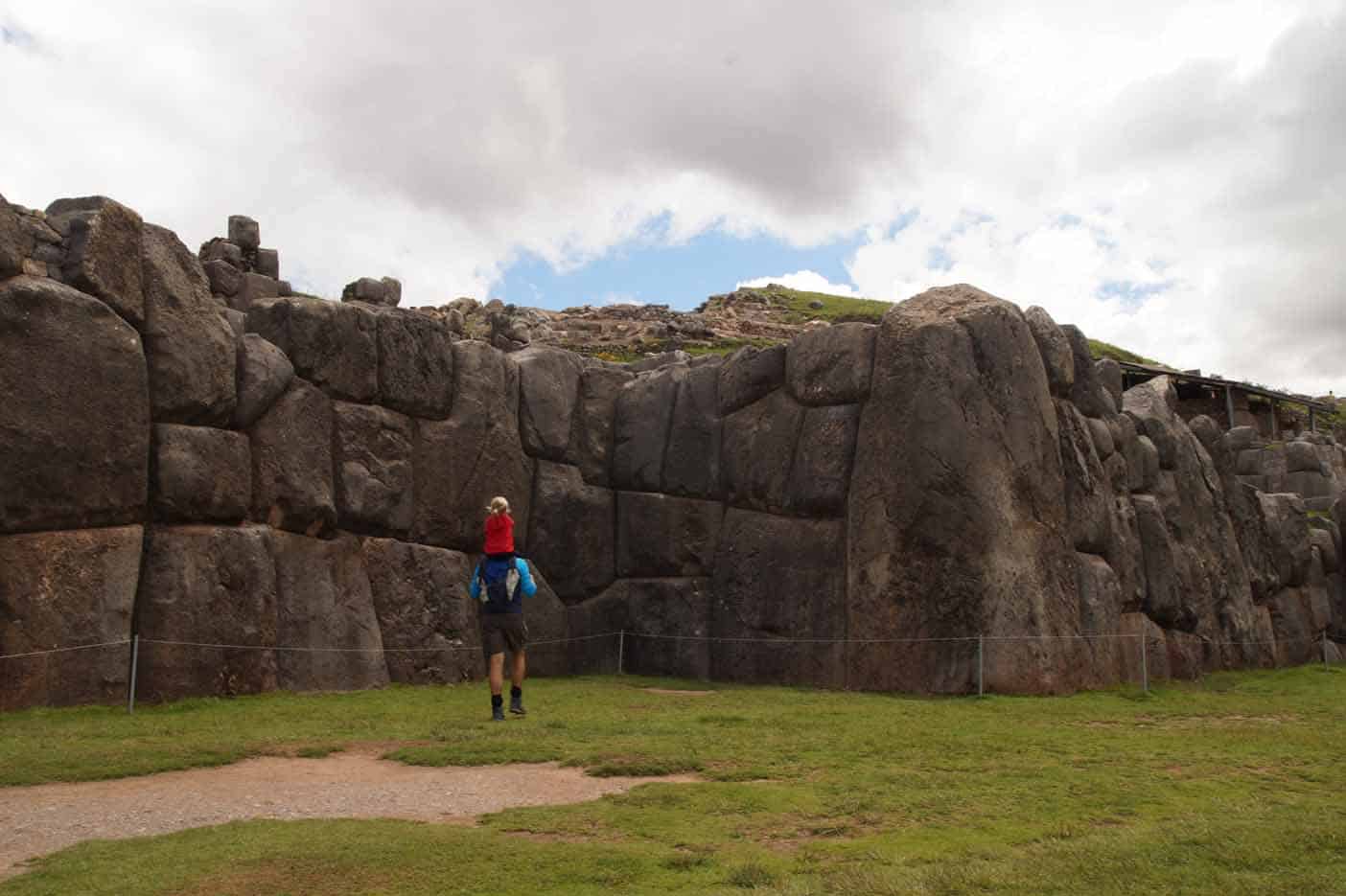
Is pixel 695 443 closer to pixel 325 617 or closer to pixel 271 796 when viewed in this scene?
pixel 325 617

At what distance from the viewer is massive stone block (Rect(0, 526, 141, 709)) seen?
11.2m

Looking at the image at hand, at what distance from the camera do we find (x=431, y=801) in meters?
7.52

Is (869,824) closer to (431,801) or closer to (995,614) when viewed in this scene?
(431,801)

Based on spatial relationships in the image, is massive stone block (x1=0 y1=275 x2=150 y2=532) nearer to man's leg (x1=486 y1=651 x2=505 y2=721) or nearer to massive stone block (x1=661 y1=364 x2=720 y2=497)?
man's leg (x1=486 y1=651 x2=505 y2=721)

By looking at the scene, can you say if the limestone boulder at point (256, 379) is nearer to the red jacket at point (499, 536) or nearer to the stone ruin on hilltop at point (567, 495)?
the stone ruin on hilltop at point (567, 495)

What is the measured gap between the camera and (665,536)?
1864cm

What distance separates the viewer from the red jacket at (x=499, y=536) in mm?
12258

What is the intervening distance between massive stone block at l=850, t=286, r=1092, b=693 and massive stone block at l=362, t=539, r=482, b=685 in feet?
18.6

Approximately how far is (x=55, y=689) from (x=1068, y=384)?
48.6 ft

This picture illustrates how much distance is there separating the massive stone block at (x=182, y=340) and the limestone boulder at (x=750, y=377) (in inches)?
316

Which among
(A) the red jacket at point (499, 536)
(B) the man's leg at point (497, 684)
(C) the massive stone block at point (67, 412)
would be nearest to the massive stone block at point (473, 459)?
(A) the red jacket at point (499, 536)

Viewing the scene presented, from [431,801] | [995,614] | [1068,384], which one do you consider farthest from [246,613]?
[1068,384]

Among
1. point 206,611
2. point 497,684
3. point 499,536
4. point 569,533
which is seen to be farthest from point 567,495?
point 497,684

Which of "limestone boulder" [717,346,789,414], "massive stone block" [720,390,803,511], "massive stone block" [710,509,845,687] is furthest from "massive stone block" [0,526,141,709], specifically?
"limestone boulder" [717,346,789,414]
